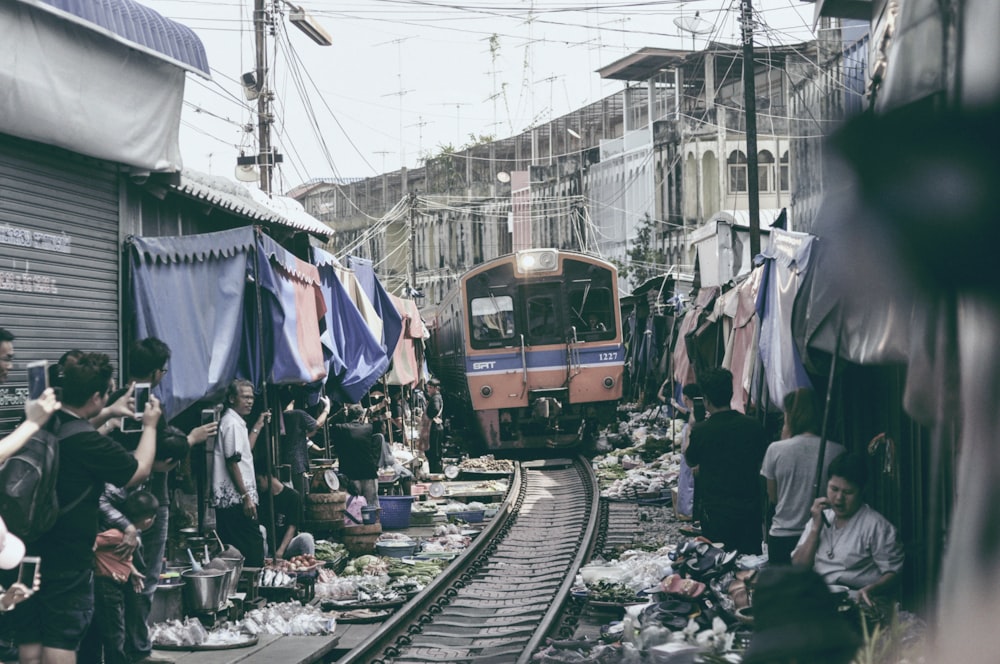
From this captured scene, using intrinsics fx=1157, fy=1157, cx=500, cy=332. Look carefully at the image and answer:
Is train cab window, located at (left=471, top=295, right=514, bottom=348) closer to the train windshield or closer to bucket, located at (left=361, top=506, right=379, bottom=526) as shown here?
the train windshield

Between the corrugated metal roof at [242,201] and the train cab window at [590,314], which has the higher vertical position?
the corrugated metal roof at [242,201]

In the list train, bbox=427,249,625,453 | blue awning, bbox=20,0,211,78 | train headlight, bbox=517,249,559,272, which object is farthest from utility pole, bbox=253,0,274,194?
blue awning, bbox=20,0,211,78

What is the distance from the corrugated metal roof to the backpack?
12.7 ft

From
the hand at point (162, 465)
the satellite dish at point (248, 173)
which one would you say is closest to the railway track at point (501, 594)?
the hand at point (162, 465)

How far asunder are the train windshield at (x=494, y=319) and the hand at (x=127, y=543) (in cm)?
1402

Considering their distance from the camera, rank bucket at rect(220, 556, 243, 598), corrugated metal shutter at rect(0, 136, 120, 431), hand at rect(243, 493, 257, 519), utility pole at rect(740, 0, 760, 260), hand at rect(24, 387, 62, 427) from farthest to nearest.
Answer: utility pole at rect(740, 0, 760, 260), hand at rect(243, 493, 257, 519), bucket at rect(220, 556, 243, 598), corrugated metal shutter at rect(0, 136, 120, 431), hand at rect(24, 387, 62, 427)

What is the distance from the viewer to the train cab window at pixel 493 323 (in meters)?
19.9

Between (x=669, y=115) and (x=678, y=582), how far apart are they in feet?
116

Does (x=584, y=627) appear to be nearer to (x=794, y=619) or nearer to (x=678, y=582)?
(x=678, y=582)

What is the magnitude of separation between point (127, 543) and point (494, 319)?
14.2 m

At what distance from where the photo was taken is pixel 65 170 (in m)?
7.18

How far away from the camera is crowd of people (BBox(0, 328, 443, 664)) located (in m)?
4.95

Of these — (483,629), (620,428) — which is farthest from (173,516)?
(620,428)

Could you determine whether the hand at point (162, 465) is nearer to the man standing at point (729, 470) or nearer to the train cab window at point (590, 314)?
the man standing at point (729, 470)
